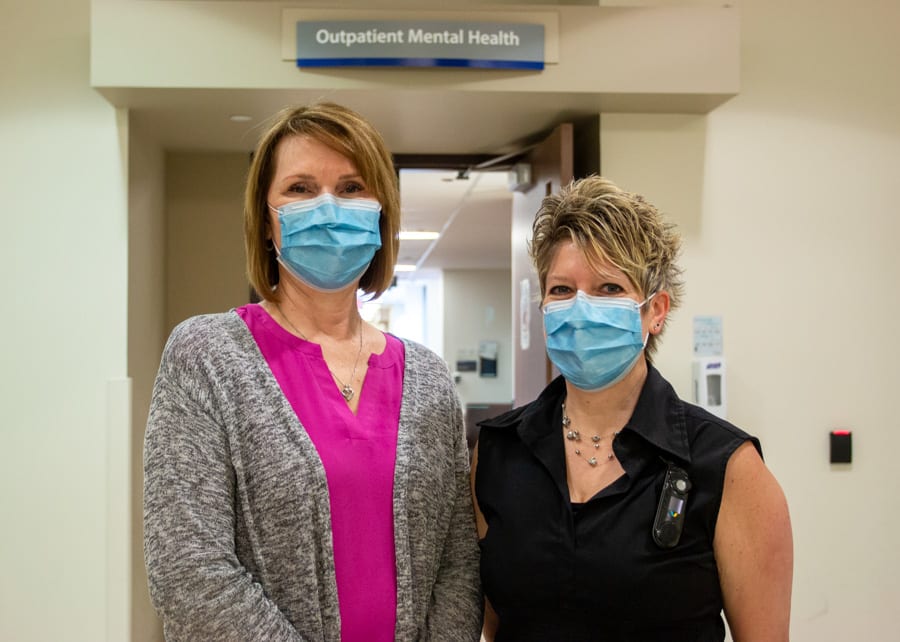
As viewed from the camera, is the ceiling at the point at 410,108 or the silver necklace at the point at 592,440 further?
the ceiling at the point at 410,108

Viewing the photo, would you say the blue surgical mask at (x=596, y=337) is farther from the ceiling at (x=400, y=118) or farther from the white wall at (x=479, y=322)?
the white wall at (x=479, y=322)

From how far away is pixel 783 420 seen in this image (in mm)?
3113

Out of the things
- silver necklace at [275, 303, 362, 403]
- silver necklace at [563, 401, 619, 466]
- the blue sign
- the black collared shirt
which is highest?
the blue sign

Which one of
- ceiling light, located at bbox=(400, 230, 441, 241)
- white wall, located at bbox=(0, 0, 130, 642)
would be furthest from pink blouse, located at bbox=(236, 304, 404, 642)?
ceiling light, located at bbox=(400, 230, 441, 241)

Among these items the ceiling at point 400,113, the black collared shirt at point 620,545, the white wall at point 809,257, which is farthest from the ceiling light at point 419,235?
the black collared shirt at point 620,545

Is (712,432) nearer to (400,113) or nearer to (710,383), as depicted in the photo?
(710,383)

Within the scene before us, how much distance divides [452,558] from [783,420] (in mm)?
2015

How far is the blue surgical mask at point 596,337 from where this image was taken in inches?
57.2

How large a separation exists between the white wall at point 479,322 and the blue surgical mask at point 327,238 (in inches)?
420

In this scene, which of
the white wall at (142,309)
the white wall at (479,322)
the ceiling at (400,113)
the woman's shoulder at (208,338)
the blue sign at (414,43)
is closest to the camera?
the woman's shoulder at (208,338)

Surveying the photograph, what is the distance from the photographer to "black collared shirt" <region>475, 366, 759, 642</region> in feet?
4.37

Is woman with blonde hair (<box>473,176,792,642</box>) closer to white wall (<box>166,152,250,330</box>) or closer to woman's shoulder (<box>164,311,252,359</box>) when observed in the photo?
woman's shoulder (<box>164,311,252,359</box>)

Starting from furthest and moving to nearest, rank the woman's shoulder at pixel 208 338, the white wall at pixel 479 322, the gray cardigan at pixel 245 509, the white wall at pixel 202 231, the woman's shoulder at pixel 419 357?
the white wall at pixel 479 322
the white wall at pixel 202 231
the woman's shoulder at pixel 419 357
the woman's shoulder at pixel 208 338
the gray cardigan at pixel 245 509

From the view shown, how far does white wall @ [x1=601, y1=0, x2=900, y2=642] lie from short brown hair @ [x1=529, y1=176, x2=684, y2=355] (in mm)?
1644
